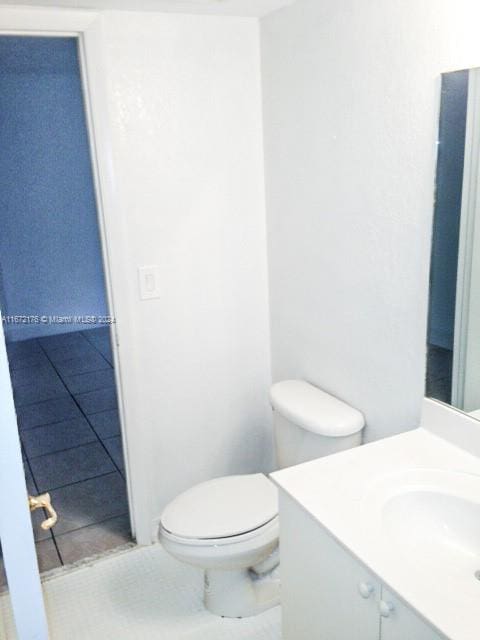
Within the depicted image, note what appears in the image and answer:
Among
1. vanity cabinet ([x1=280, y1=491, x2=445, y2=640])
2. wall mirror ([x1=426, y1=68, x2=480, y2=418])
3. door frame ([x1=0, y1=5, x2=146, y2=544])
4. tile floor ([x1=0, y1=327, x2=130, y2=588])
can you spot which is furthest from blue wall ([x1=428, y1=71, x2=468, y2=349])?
tile floor ([x1=0, y1=327, x2=130, y2=588])

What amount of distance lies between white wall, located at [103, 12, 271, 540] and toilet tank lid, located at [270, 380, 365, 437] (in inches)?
15.5

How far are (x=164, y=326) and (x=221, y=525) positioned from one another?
2.60ft

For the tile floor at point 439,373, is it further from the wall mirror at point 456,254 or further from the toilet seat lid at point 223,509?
the toilet seat lid at point 223,509

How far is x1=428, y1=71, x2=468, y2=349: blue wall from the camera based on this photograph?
4.79 feet

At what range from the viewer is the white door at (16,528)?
842mm

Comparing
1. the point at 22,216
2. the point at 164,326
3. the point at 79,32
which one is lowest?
the point at 164,326

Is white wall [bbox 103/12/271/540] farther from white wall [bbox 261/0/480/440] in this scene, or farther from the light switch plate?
white wall [bbox 261/0/480/440]

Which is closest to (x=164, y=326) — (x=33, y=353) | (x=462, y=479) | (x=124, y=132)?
(x=124, y=132)

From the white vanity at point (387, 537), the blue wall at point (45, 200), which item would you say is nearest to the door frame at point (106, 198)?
the white vanity at point (387, 537)

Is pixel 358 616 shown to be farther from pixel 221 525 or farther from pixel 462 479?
pixel 221 525

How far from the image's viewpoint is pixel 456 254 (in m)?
1.54

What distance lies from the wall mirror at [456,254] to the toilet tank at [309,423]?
34cm

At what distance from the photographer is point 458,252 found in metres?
1.54

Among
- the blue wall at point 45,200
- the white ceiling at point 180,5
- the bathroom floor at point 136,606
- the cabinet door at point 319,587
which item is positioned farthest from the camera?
the blue wall at point 45,200
